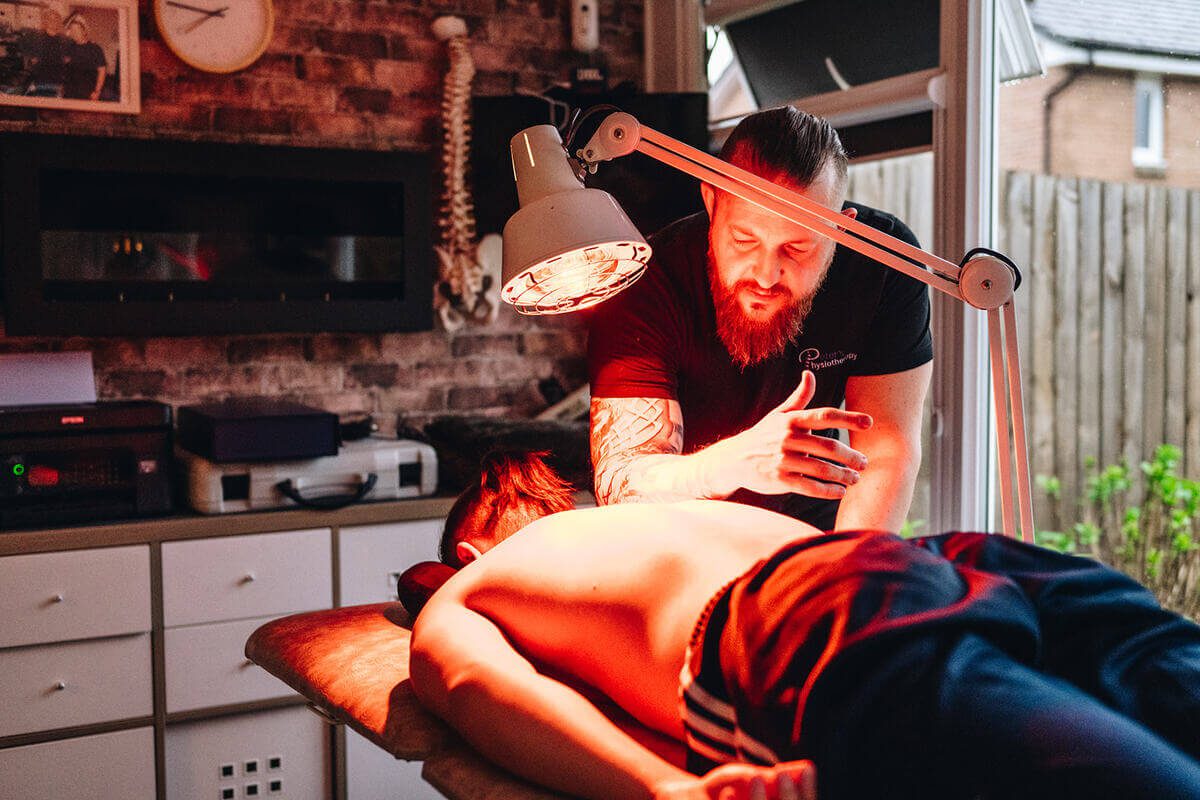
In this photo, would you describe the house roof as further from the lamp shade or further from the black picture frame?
the black picture frame

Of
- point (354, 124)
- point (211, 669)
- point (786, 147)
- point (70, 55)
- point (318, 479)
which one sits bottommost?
point (211, 669)

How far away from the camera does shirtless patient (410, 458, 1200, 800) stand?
3.14 ft

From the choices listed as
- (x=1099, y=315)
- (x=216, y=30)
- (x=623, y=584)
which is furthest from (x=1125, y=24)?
(x=216, y=30)

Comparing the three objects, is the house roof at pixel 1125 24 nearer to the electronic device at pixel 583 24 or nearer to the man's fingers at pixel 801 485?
the electronic device at pixel 583 24

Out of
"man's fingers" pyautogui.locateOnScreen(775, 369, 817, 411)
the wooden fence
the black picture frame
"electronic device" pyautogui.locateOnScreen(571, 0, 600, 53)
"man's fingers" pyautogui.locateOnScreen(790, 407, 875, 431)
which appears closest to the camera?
"man's fingers" pyautogui.locateOnScreen(790, 407, 875, 431)

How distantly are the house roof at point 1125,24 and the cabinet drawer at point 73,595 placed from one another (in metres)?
2.38

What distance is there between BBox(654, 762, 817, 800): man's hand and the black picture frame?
2.32 m

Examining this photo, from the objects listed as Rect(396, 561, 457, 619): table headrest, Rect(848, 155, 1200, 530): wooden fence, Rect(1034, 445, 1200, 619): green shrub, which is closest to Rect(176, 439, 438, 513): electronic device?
Rect(396, 561, 457, 619): table headrest

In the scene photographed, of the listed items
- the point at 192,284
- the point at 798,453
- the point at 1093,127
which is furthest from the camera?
the point at 192,284

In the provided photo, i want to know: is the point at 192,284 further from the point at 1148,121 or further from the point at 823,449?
the point at 1148,121

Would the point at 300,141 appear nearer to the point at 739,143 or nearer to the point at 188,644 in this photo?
the point at 188,644

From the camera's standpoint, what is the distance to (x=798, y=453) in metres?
1.33

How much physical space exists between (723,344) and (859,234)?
0.65 m

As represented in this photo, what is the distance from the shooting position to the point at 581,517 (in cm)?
148
